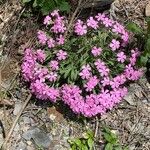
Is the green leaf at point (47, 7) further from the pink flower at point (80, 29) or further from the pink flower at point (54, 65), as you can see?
the pink flower at point (54, 65)

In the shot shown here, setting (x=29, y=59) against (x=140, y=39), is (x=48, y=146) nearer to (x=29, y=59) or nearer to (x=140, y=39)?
(x=29, y=59)

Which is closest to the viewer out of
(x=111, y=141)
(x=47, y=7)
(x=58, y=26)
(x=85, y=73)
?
(x=111, y=141)

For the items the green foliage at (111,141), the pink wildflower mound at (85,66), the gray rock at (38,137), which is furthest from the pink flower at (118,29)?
the gray rock at (38,137)

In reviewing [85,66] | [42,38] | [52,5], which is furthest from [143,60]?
[52,5]

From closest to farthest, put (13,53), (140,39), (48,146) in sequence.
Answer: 1. (48,146)
2. (140,39)
3. (13,53)

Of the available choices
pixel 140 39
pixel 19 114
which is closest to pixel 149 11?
pixel 140 39

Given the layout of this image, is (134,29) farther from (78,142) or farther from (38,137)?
(38,137)

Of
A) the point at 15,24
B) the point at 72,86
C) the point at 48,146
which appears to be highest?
the point at 15,24

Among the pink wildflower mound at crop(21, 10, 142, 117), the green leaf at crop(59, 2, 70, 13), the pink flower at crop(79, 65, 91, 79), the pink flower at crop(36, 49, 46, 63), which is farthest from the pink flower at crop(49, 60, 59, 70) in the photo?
the green leaf at crop(59, 2, 70, 13)
